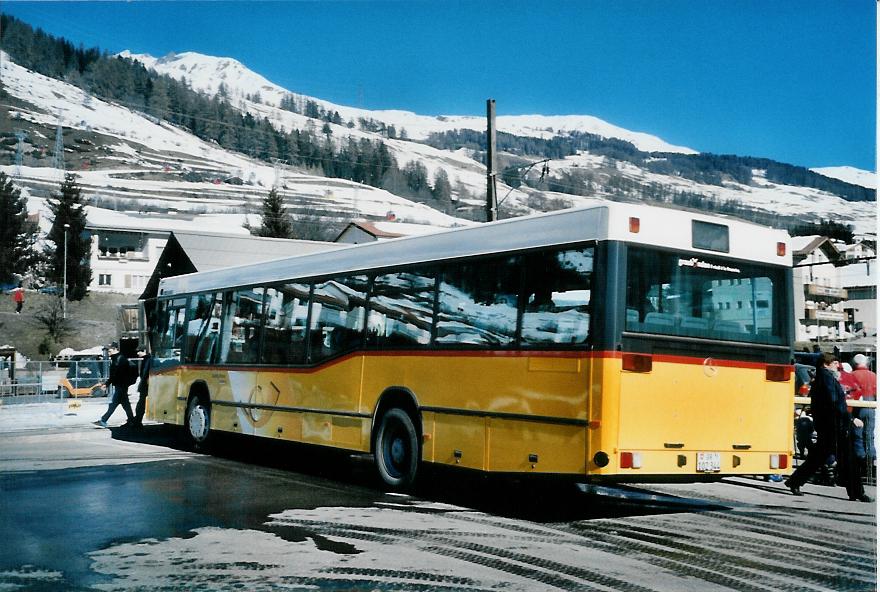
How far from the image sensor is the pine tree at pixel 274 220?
81312 millimetres

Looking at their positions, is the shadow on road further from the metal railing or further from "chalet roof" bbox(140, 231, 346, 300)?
"chalet roof" bbox(140, 231, 346, 300)

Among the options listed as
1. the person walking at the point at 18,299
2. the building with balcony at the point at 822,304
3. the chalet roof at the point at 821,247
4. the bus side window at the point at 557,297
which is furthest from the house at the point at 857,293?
the person walking at the point at 18,299

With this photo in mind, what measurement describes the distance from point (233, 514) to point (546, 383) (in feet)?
10.8

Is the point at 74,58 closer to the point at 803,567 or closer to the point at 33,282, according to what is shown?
the point at 33,282

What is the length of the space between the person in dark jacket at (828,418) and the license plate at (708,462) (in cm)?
258

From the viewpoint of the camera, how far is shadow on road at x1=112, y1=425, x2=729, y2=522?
10.1 metres

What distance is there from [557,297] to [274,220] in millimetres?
74490

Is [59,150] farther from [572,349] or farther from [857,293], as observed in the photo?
[572,349]

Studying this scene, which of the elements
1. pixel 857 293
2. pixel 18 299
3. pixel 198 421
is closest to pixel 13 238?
pixel 18 299

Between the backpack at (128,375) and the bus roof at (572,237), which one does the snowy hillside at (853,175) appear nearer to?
the bus roof at (572,237)

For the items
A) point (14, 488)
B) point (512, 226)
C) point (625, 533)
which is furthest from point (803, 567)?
point (14, 488)

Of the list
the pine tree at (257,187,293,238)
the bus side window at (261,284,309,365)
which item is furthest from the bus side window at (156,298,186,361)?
the pine tree at (257,187,293,238)

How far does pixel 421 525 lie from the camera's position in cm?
886

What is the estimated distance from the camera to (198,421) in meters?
16.1
